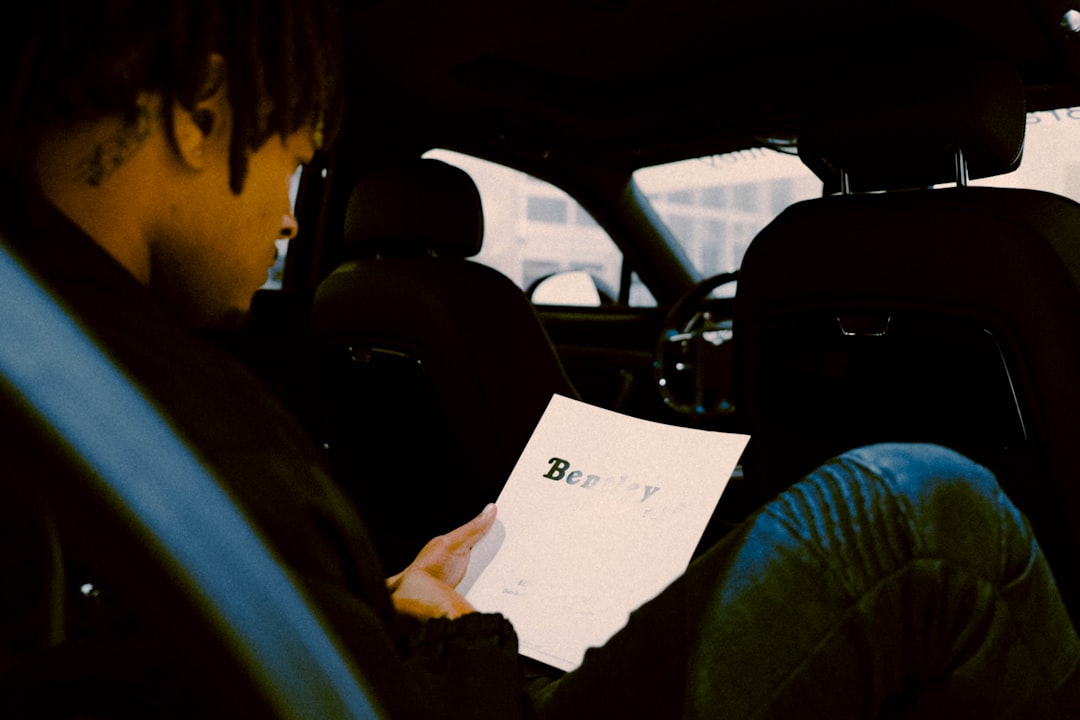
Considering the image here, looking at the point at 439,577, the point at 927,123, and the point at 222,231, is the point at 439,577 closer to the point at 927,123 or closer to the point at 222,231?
the point at 222,231

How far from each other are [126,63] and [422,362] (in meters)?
1.35

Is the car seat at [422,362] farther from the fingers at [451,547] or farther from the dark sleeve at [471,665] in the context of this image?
the dark sleeve at [471,665]

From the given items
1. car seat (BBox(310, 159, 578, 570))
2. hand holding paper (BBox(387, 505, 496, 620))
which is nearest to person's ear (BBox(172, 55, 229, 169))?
hand holding paper (BBox(387, 505, 496, 620))

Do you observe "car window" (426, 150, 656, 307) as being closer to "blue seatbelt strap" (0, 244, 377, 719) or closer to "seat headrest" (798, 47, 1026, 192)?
"seat headrest" (798, 47, 1026, 192)

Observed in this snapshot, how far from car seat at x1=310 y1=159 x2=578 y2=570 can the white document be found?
0.81 metres

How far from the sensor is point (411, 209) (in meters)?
2.14

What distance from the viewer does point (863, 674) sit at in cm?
75

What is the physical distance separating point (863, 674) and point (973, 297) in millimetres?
789

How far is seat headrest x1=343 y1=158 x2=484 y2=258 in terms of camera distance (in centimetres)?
213

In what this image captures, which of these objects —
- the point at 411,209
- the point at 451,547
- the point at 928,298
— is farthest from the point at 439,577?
the point at 411,209

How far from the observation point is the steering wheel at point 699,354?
2.71m

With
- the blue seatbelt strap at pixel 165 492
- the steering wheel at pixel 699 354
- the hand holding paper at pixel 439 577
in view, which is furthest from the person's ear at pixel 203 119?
the steering wheel at pixel 699 354

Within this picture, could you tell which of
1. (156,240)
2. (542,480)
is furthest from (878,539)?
(156,240)

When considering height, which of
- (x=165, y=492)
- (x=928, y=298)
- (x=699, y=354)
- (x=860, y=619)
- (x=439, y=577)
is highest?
(x=165, y=492)
